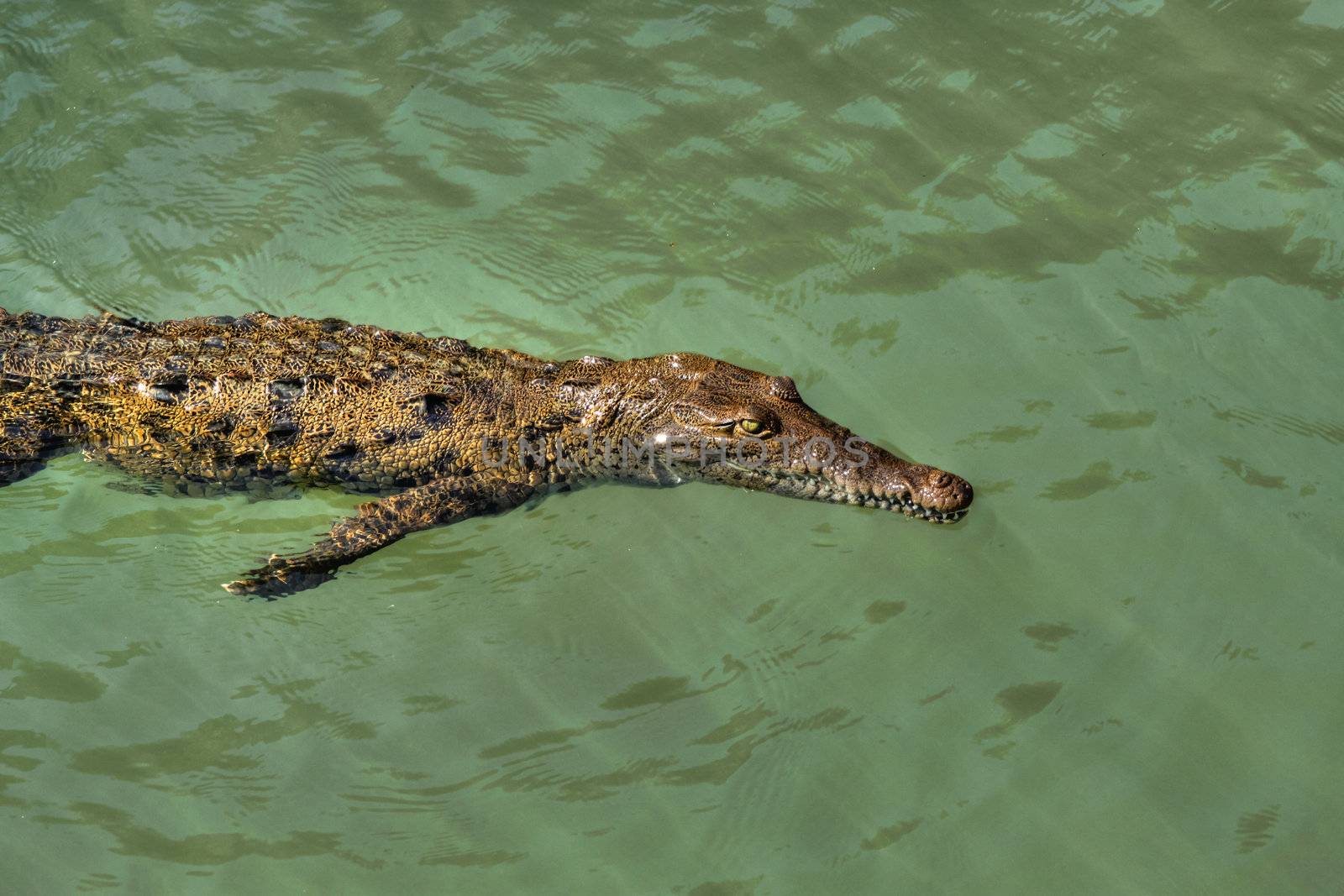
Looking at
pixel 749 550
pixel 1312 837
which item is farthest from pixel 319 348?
pixel 1312 837

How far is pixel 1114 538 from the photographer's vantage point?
5.50 metres

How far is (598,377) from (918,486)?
188cm

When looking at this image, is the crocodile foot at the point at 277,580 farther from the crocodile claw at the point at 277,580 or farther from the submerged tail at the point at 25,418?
the submerged tail at the point at 25,418

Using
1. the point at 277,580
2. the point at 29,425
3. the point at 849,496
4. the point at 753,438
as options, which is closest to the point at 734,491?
the point at 753,438

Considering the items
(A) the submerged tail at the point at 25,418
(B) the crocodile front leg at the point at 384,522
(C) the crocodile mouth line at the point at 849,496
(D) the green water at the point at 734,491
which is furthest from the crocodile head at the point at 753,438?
(A) the submerged tail at the point at 25,418

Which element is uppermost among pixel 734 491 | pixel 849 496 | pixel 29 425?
pixel 29 425

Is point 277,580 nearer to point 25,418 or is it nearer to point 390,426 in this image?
point 390,426

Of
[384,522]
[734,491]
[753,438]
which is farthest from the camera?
[734,491]

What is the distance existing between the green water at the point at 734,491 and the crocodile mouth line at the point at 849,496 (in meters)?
0.09

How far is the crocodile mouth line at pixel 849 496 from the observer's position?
5590mm

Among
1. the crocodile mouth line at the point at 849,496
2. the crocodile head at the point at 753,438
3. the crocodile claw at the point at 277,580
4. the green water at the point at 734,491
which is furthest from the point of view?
the crocodile head at the point at 753,438

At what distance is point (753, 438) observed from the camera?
589cm

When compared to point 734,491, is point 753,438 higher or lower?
higher

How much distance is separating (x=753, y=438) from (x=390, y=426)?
196 cm
